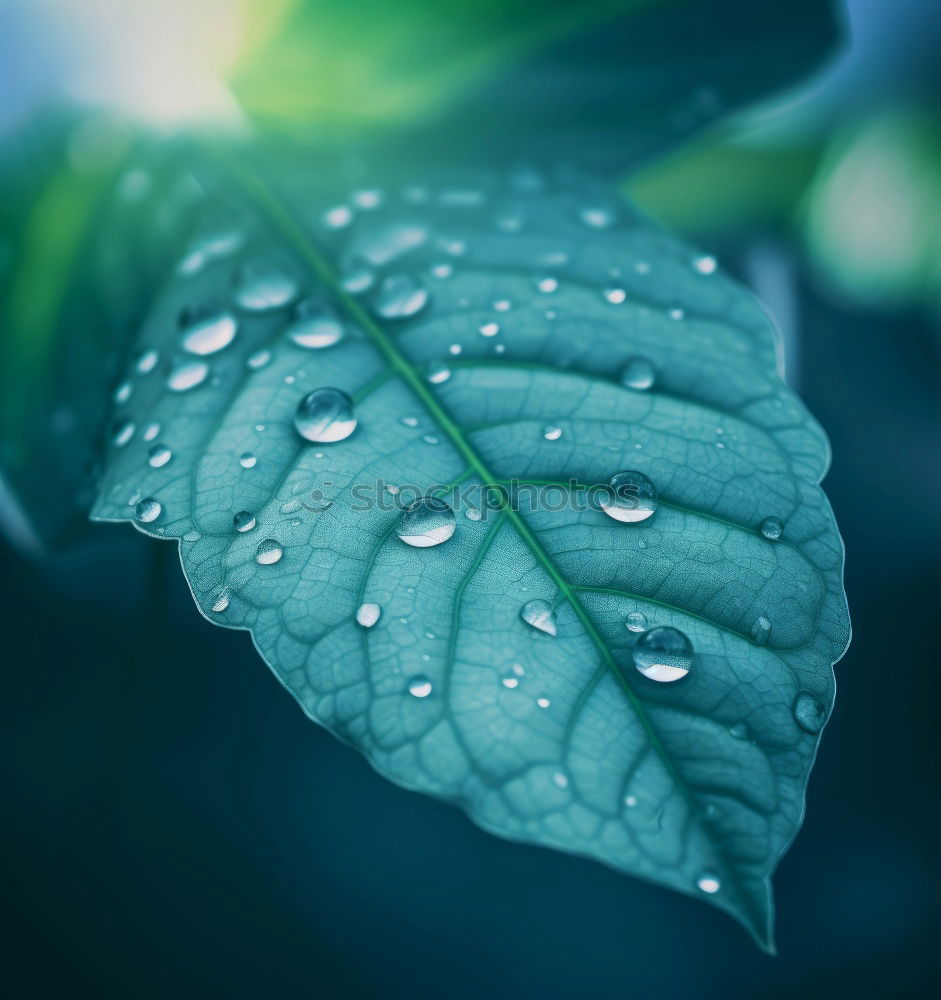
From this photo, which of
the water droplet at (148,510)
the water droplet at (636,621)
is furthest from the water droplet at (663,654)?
the water droplet at (148,510)

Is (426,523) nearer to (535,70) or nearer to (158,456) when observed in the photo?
(158,456)

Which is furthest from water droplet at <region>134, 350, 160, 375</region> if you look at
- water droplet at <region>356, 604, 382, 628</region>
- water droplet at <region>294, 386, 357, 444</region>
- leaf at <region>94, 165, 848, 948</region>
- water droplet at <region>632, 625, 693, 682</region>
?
water droplet at <region>632, 625, 693, 682</region>

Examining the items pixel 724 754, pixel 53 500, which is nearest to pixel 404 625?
pixel 724 754

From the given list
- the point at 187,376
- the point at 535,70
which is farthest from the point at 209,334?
the point at 535,70

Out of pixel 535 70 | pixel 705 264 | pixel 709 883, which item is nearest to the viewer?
pixel 709 883

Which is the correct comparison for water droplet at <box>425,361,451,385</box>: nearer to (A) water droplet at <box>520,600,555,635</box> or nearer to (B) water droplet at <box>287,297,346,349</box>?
(B) water droplet at <box>287,297,346,349</box>

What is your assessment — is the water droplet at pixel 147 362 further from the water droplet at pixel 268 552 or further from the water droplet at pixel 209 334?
the water droplet at pixel 268 552

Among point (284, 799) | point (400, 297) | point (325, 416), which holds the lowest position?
point (284, 799)
